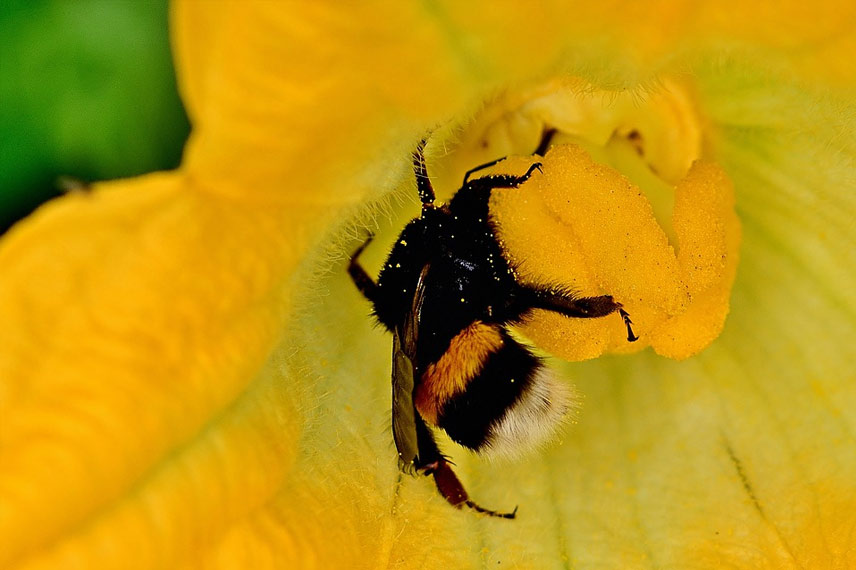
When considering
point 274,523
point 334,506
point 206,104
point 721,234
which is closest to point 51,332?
point 206,104

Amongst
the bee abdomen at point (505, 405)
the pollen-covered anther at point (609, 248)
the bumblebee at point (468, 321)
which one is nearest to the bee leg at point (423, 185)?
the bumblebee at point (468, 321)

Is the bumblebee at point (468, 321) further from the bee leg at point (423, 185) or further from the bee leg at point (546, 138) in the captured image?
the bee leg at point (546, 138)

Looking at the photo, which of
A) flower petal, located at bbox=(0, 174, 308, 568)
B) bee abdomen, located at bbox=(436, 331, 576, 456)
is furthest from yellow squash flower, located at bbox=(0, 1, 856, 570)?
bee abdomen, located at bbox=(436, 331, 576, 456)

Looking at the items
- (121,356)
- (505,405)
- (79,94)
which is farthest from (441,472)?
(79,94)

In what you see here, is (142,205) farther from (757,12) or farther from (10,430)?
(757,12)

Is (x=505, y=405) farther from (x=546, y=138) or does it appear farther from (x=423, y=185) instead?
(x=546, y=138)

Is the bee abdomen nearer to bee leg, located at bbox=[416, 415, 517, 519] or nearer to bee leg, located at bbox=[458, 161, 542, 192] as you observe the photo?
bee leg, located at bbox=[416, 415, 517, 519]

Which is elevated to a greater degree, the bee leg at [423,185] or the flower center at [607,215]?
the bee leg at [423,185]

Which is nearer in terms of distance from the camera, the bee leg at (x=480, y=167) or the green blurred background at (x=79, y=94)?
the green blurred background at (x=79, y=94)
